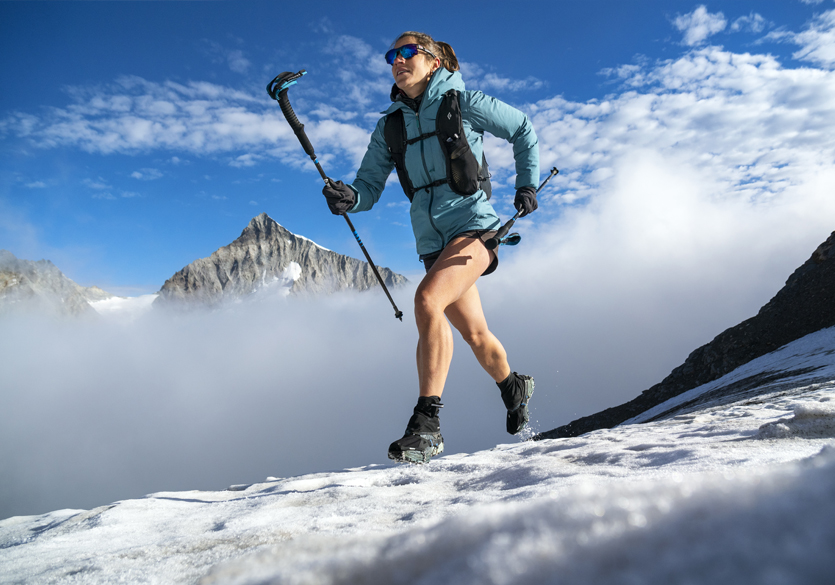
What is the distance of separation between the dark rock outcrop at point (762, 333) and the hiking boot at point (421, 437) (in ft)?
→ 33.2

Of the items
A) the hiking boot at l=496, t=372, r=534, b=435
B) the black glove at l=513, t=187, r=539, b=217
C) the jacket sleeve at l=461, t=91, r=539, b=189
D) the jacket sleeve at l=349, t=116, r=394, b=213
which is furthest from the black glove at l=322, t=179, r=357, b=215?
the hiking boot at l=496, t=372, r=534, b=435

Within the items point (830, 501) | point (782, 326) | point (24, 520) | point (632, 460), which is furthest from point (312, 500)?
point (782, 326)

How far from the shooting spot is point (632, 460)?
6.84ft

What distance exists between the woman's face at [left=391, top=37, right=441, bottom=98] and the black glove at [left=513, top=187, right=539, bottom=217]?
128 cm

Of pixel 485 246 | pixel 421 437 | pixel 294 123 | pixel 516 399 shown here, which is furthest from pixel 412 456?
pixel 294 123

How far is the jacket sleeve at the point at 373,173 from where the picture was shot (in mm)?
4238

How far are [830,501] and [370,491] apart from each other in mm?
2170

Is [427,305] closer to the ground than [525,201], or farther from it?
closer to the ground

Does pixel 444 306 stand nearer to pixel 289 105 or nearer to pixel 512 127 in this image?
pixel 512 127

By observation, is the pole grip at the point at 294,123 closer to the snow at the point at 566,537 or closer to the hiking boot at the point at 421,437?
the hiking boot at the point at 421,437

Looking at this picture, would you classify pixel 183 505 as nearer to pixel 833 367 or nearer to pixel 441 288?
pixel 441 288

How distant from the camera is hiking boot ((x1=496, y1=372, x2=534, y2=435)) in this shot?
412cm

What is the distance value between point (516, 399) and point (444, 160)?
90.3 inches

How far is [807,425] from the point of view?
1.83 m
